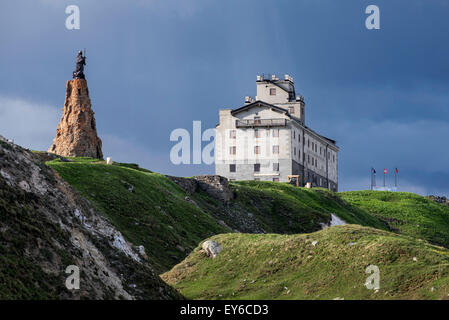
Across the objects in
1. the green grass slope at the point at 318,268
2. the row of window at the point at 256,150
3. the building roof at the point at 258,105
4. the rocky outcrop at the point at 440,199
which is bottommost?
the green grass slope at the point at 318,268

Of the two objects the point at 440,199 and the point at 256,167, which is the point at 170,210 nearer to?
the point at 256,167

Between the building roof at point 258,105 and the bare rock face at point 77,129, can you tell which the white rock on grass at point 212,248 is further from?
the building roof at point 258,105

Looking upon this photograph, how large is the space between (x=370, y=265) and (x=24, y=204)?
17913 millimetres

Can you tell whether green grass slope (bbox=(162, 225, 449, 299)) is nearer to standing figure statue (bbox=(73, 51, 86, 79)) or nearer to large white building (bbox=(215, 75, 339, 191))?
standing figure statue (bbox=(73, 51, 86, 79))

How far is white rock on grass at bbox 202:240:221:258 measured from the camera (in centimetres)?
5261

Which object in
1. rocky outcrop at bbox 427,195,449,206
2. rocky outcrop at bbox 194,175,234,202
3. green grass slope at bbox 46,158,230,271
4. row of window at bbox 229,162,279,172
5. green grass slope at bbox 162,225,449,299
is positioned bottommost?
green grass slope at bbox 162,225,449,299

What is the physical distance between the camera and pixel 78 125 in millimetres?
96312

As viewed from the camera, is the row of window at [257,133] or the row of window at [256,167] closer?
the row of window at [256,167]

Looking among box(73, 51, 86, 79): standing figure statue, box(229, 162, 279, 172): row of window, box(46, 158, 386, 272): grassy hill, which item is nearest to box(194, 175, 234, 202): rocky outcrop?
box(46, 158, 386, 272): grassy hill

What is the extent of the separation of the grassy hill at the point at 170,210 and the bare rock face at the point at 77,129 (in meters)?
4.50

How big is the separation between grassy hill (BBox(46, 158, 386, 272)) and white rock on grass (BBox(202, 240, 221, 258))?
18.8ft

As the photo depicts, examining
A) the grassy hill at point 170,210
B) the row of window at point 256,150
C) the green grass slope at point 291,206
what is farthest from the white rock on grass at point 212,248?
the row of window at point 256,150

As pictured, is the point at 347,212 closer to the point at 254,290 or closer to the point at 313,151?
the point at 313,151

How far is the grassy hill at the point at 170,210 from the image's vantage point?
216 feet
